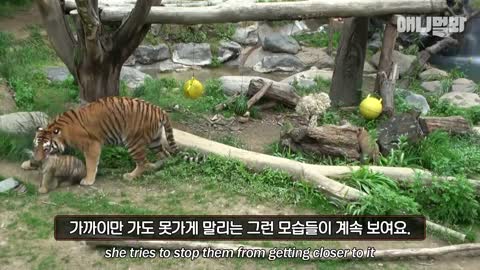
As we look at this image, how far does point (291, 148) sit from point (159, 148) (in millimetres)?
1450

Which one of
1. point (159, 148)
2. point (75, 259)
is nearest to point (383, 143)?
point (159, 148)

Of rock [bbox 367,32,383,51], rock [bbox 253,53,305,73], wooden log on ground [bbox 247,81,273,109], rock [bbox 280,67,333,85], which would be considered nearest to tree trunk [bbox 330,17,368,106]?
wooden log on ground [bbox 247,81,273,109]

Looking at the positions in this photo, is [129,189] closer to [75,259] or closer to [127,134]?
[127,134]

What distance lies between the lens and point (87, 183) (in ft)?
17.2

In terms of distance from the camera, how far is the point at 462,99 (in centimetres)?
895

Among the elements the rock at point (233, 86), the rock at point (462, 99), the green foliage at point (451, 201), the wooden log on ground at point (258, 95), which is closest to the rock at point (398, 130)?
the green foliage at point (451, 201)

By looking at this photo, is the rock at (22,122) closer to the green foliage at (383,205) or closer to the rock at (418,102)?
the green foliage at (383,205)

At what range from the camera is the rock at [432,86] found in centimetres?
1015

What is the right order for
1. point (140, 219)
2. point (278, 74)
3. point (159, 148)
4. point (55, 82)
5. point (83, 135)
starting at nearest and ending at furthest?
point (140, 219), point (83, 135), point (159, 148), point (55, 82), point (278, 74)

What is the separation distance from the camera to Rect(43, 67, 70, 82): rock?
8.83 meters

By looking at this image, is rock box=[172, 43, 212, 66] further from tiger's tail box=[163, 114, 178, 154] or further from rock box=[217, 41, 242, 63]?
tiger's tail box=[163, 114, 178, 154]

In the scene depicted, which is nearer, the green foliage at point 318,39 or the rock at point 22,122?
the rock at point 22,122

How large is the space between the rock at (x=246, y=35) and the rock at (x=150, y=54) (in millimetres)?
1940

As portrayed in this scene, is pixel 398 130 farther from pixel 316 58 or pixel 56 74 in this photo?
pixel 316 58
